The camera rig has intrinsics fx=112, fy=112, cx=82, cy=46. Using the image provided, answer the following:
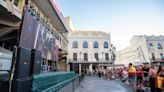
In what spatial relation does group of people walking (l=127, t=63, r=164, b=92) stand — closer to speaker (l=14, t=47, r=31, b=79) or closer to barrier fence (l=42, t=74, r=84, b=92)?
barrier fence (l=42, t=74, r=84, b=92)

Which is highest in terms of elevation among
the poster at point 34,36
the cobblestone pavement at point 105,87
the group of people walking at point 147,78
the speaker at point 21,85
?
the poster at point 34,36

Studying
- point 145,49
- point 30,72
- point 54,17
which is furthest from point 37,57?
point 145,49

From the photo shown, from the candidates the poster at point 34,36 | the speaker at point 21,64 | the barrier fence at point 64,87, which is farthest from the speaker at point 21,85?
the poster at point 34,36

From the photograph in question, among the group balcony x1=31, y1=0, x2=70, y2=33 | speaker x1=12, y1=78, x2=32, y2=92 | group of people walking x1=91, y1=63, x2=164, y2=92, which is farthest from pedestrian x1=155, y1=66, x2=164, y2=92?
balcony x1=31, y1=0, x2=70, y2=33

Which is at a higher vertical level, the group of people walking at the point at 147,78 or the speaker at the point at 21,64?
the speaker at the point at 21,64

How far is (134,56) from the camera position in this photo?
32188 millimetres

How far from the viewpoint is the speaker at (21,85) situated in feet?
6.21

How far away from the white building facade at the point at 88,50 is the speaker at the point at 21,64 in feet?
68.5

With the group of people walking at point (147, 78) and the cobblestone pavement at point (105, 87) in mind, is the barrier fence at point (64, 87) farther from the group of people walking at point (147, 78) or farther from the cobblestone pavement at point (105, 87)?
the group of people walking at point (147, 78)

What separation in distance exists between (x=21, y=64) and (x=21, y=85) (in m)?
0.37

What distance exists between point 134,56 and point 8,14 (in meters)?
33.4

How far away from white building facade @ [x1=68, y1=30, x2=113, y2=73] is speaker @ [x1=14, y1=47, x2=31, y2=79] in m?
20.9

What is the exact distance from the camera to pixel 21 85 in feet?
6.52

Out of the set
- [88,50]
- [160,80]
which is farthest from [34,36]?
[88,50]
